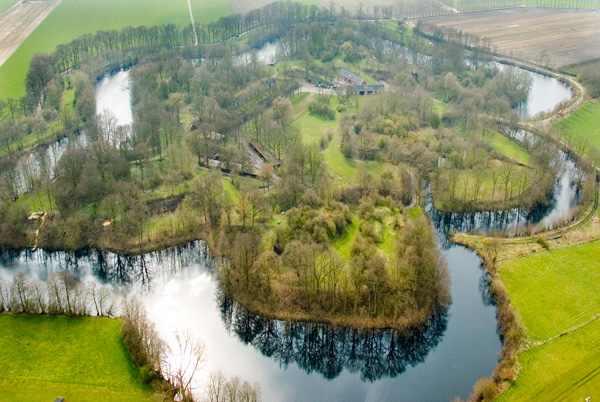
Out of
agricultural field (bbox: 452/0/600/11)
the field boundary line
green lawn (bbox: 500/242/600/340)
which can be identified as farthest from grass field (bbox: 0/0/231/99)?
the field boundary line

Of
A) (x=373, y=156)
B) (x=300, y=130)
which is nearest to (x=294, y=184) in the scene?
(x=373, y=156)

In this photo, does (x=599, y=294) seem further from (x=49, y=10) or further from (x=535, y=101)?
(x=49, y=10)

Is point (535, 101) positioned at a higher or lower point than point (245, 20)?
lower

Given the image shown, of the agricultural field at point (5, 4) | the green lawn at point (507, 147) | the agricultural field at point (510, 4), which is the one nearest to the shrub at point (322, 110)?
the green lawn at point (507, 147)

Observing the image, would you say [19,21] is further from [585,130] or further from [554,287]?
[554,287]

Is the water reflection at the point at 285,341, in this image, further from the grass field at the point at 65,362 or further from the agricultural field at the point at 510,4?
the agricultural field at the point at 510,4

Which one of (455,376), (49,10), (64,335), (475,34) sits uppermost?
(49,10)

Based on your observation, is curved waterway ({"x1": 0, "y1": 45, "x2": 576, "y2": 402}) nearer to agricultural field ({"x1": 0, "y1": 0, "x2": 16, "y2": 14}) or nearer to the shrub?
the shrub
